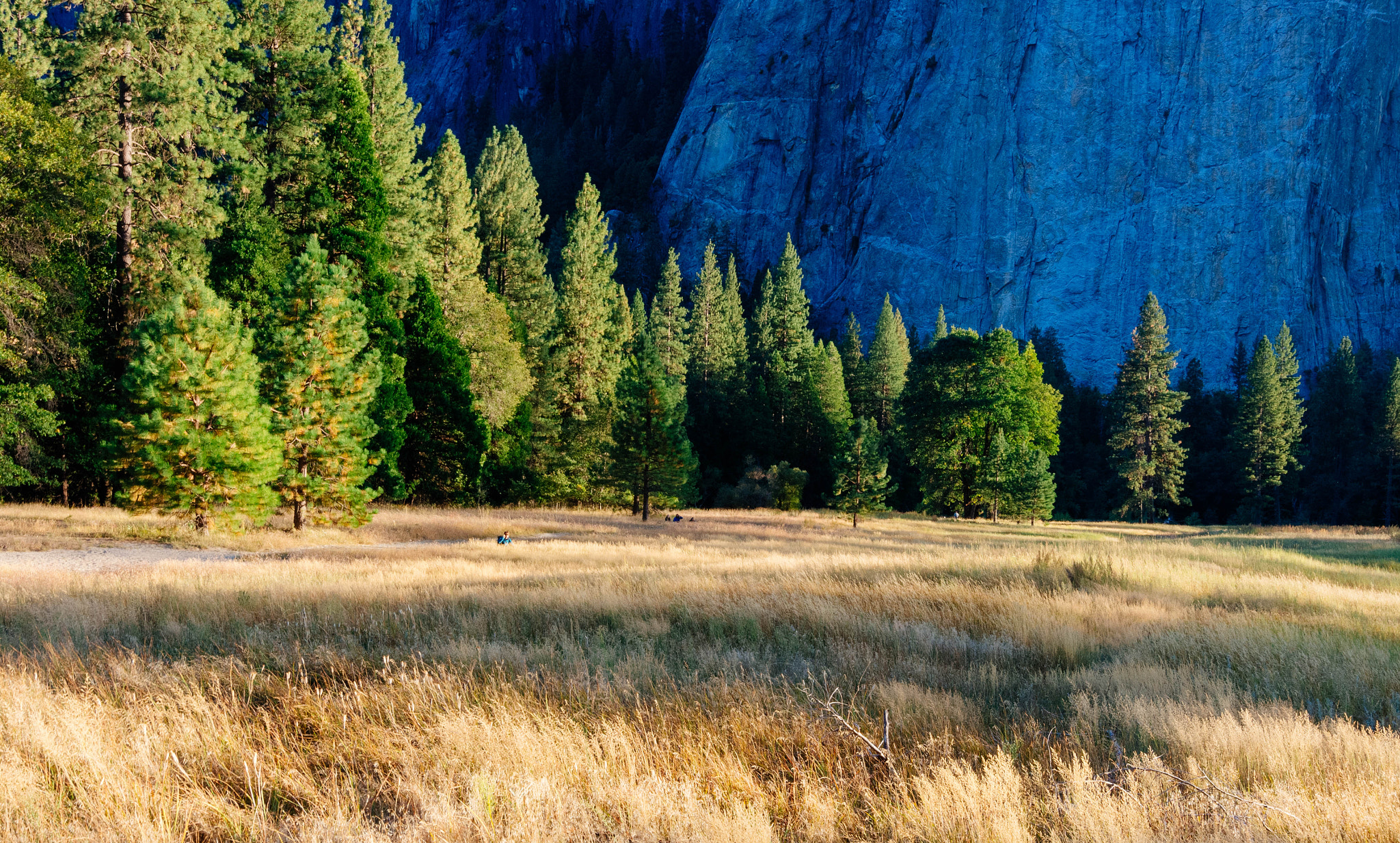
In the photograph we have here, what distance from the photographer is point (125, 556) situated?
14.8 m

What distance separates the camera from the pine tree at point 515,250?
151 feet

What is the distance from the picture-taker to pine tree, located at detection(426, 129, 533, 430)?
119ft

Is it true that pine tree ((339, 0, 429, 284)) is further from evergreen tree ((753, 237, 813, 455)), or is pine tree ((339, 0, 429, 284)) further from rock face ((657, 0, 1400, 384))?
rock face ((657, 0, 1400, 384))

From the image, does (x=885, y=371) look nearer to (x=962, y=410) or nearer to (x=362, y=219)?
(x=962, y=410)

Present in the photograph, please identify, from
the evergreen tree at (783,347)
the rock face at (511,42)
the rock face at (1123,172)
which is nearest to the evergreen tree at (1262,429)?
the rock face at (1123,172)

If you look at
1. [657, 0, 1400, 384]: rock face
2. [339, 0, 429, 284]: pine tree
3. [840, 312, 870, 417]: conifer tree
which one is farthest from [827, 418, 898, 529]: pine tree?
[657, 0, 1400, 384]: rock face

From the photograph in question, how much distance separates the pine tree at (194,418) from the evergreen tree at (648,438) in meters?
16.1

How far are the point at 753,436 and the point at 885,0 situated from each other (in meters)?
65.6

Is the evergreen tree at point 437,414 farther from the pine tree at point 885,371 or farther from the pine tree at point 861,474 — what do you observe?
the pine tree at point 885,371

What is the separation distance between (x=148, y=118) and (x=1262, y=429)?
73648 mm

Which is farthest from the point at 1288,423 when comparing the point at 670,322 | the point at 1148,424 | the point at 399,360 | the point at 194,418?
the point at 194,418

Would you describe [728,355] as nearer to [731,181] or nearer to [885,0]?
[731,181]

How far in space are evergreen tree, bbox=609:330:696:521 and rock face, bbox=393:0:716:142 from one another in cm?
12366

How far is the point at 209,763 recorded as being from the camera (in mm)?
3945
